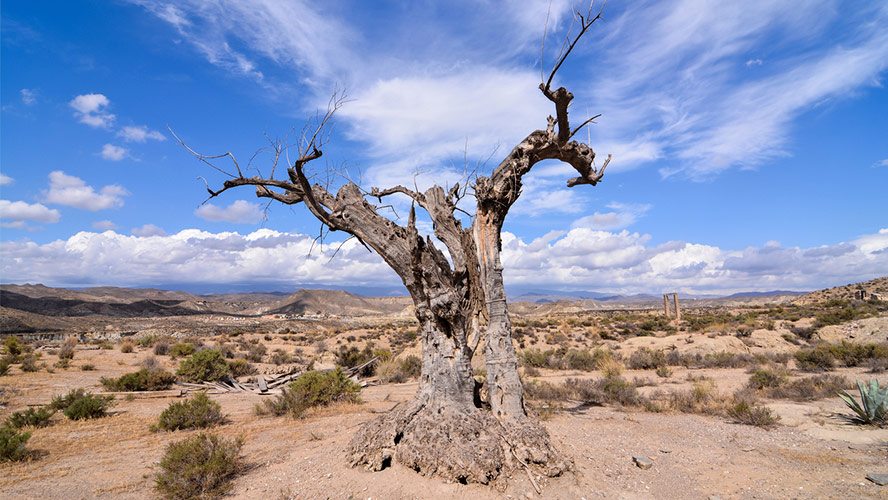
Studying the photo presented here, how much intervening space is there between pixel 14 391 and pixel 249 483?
10617mm

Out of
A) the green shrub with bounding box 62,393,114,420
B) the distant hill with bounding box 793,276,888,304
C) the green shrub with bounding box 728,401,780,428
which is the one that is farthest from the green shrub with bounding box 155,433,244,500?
the distant hill with bounding box 793,276,888,304

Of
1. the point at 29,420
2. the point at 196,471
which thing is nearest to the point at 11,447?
the point at 29,420

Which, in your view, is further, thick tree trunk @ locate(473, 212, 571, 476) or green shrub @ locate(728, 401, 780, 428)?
green shrub @ locate(728, 401, 780, 428)

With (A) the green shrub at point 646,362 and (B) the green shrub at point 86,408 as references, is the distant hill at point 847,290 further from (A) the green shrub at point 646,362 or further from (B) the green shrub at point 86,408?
(B) the green shrub at point 86,408

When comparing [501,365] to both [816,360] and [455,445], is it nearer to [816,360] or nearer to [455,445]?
[455,445]

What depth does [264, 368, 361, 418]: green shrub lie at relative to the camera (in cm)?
948

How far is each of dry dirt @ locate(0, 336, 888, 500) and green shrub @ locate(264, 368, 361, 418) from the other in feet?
1.16

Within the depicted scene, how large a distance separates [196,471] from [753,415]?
970 cm

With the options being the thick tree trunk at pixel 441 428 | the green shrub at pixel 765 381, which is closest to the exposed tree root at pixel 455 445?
the thick tree trunk at pixel 441 428

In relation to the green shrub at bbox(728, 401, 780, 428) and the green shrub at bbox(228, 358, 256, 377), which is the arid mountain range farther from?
the green shrub at bbox(728, 401, 780, 428)

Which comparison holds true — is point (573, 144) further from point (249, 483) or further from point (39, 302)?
point (39, 302)

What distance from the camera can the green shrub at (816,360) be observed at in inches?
536

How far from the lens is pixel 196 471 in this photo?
510cm

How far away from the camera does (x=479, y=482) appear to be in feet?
16.1
